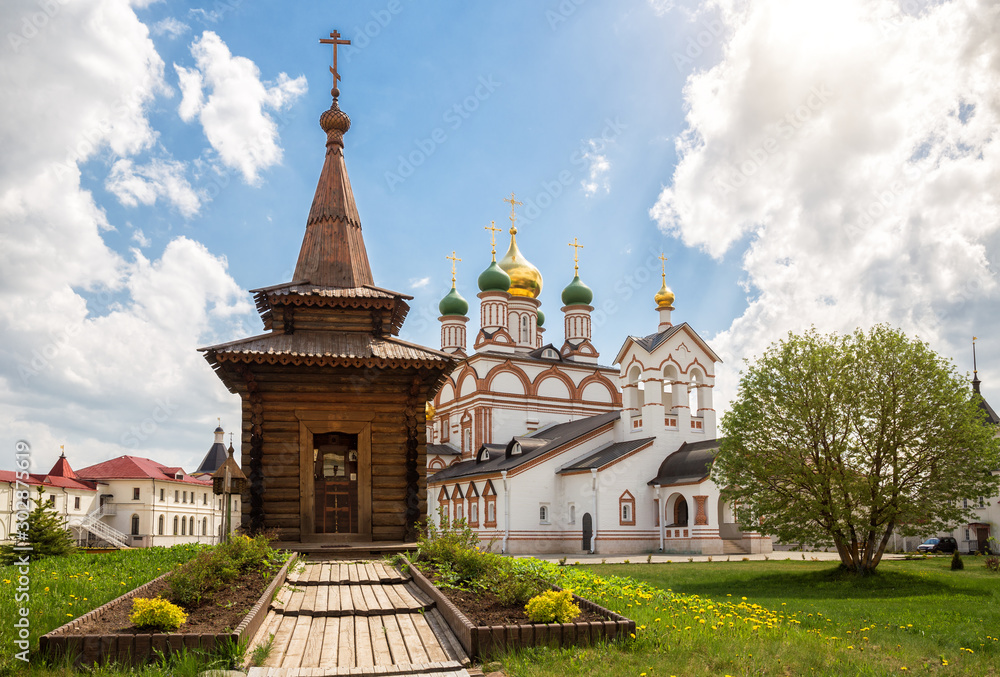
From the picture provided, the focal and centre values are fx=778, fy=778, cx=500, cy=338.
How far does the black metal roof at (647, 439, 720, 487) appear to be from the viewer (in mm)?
30266

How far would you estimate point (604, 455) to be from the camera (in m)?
33.6

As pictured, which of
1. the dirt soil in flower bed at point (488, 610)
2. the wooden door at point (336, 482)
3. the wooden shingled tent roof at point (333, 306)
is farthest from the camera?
the wooden door at point (336, 482)

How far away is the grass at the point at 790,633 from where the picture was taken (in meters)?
6.11

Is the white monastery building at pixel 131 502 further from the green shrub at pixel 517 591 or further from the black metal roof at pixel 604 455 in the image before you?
the green shrub at pixel 517 591

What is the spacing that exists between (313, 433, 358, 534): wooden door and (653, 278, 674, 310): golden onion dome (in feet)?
78.9

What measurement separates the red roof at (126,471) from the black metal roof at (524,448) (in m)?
18.8

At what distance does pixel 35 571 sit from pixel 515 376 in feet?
113

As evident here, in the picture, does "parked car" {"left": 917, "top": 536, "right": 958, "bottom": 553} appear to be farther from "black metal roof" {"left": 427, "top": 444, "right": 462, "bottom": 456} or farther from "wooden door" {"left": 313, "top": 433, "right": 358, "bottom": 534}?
"wooden door" {"left": 313, "top": 433, "right": 358, "bottom": 534}

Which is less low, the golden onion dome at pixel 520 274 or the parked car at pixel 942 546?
the golden onion dome at pixel 520 274

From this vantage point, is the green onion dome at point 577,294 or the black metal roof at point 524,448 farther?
the green onion dome at point 577,294

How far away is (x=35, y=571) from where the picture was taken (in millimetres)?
9836

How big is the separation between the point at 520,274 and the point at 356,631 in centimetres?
4180

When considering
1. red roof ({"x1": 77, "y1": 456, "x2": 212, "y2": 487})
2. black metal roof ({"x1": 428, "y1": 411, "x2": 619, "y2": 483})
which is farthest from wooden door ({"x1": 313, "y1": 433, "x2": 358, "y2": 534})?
red roof ({"x1": 77, "y1": 456, "x2": 212, "y2": 487})

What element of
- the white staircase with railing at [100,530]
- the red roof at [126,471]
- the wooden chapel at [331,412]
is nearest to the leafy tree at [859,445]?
the wooden chapel at [331,412]
